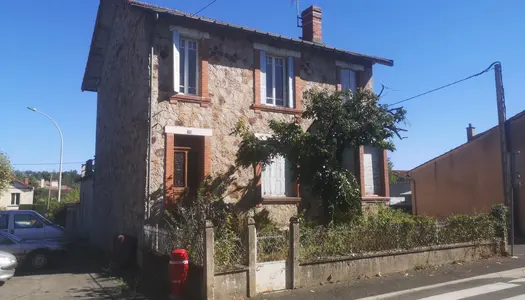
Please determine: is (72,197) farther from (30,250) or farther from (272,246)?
(272,246)

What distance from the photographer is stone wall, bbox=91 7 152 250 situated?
1266cm

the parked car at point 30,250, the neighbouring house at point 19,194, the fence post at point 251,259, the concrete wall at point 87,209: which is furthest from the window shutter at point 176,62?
the neighbouring house at point 19,194

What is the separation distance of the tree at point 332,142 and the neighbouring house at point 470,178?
11.3m

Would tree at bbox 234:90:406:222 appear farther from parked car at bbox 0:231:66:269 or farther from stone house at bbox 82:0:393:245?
parked car at bbox 0:231:66:269

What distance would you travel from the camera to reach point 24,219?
46.1 feet

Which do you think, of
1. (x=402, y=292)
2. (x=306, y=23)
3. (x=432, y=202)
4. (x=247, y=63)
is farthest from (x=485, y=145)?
(x=402, y=292)

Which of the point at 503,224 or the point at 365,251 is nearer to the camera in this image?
the point at 365,251

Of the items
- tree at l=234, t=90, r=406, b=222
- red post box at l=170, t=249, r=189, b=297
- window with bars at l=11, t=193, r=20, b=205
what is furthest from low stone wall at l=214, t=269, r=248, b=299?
window with bars at l=11, t=193, r=20, b=205

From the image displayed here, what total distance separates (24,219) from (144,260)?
541 cm

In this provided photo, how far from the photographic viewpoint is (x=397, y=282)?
9992 mm

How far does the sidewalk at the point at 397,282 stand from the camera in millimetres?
8727

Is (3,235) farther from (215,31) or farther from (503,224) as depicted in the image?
(503,224)

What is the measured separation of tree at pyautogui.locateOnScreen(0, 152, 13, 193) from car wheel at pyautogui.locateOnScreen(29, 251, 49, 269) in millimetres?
15596

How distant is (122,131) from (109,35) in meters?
4.88
